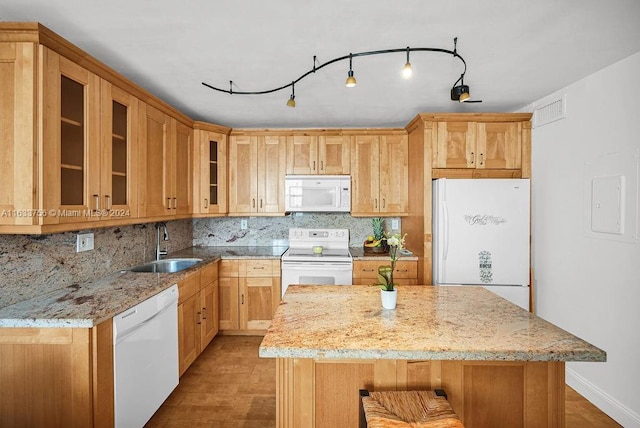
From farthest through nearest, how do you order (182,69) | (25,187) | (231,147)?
(231,147)
(182,69)
(25,187)

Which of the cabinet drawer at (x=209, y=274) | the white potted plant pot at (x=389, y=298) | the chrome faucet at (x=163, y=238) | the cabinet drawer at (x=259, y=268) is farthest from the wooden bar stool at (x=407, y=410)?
the chrome faucet at (x=163, y=238)

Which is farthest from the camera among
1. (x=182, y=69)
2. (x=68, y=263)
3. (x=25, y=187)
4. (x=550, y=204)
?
(x=550, y=204)

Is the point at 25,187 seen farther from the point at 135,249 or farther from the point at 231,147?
the point at 231,147

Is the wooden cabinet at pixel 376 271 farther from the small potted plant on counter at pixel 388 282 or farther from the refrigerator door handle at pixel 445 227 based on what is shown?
the small potted plant on counter at pixel 388 282

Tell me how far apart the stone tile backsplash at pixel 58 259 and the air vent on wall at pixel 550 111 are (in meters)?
3.78

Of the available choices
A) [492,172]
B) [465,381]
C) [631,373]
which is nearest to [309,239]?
[492,172]

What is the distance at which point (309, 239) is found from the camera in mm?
3916

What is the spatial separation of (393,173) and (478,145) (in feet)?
3.05

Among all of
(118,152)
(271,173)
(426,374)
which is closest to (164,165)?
(118,152)

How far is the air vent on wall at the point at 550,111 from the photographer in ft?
8.71

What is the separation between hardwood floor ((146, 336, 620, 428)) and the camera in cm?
217

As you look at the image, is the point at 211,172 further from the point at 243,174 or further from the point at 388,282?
the point at 388,282

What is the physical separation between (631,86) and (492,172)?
1.14m

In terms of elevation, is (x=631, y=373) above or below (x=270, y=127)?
below
